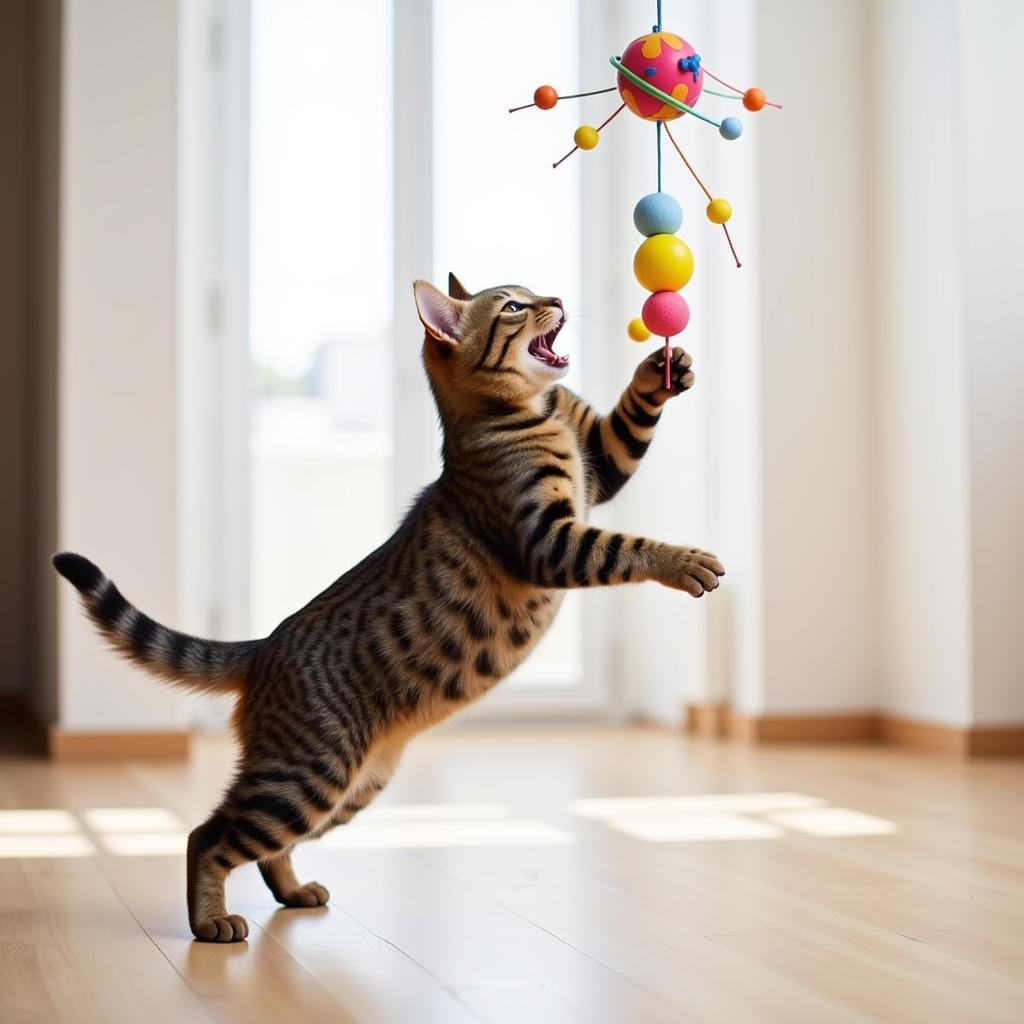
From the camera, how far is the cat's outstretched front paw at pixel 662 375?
2.17 meters

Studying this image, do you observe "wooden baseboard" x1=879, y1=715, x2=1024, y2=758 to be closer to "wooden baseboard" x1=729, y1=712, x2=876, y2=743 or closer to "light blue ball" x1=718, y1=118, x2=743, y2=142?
"wooden baseboard" x1=729, y1=712, x2=876, y2=743

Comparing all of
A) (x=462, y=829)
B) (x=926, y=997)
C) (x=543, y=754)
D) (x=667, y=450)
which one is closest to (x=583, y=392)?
(x=667, y=450)

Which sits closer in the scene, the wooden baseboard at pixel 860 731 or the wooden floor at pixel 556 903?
the wooden floor at pixel 556 903

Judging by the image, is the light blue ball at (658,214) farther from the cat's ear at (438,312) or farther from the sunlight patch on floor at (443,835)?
the sunlight patch on floor at (443,835)

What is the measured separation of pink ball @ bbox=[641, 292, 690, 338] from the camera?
202cm

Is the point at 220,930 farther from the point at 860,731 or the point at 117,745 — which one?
the point at 860,731

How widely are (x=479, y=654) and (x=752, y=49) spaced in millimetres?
3059

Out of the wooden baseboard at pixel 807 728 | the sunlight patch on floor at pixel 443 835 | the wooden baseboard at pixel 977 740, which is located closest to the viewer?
the sunlight patch on floor at pixel 443 835

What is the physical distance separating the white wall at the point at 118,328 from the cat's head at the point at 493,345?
224cm

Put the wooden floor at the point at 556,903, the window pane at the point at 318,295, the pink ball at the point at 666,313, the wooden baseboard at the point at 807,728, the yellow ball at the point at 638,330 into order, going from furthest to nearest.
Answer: the window pane at the point at 318,295
the wooden baseboard at the point at 807,728
the yellow ball at the point at 638,330
the pink ball at the point at 666,313
the wooden floor at the point at 556,903

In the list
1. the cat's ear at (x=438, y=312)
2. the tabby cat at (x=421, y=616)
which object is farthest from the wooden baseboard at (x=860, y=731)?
the cat's ear at (x=438, y=312)

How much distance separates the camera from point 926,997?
1.73m

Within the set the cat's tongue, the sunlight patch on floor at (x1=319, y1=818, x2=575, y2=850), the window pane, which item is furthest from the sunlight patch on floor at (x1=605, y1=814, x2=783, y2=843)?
the window pane

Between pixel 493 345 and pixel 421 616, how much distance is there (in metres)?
0.42
